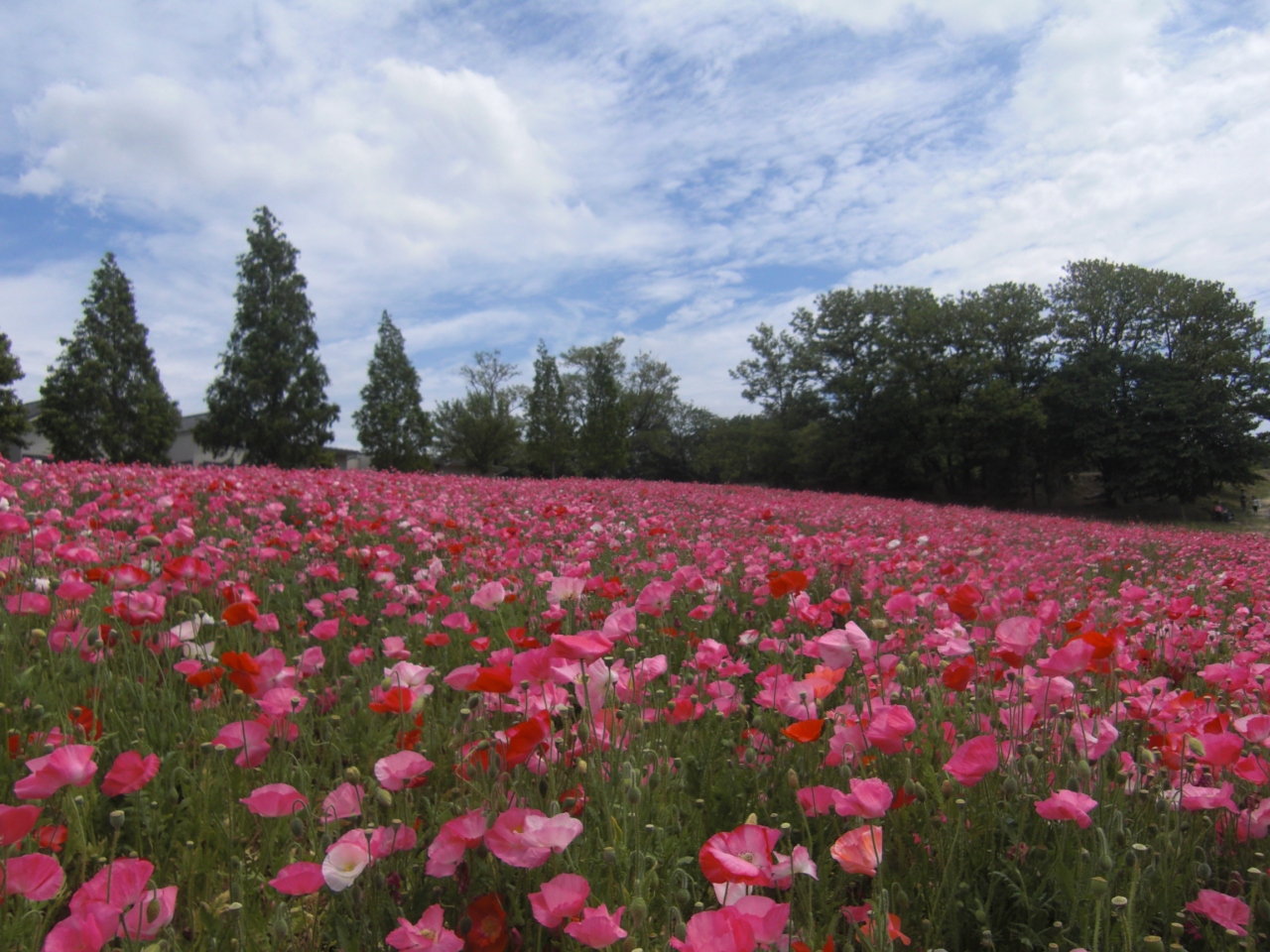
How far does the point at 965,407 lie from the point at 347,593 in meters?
35.6

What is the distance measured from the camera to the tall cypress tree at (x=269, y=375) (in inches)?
1356

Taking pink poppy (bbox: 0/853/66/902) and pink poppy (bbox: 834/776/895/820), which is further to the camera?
pink poppy (bbox: 834/776/895/820)

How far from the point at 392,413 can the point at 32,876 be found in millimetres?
42298

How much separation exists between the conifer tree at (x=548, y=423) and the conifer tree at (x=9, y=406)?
2516 centimetres

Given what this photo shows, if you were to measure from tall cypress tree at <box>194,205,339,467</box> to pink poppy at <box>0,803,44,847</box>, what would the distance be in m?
36.8

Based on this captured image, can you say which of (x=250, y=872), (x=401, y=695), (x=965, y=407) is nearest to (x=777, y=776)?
(x=401, y=695)

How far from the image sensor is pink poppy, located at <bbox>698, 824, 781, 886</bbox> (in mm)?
1076

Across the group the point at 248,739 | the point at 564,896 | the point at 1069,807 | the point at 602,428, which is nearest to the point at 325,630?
the point at 248,739

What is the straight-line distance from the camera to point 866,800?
1282 millimetres

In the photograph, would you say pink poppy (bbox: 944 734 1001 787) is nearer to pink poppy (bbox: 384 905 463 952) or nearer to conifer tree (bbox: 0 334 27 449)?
pink poppy (bbox: 384 905 463 952)

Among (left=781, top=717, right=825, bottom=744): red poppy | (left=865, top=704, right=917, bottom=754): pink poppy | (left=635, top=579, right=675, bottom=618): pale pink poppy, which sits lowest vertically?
(left=865, top=704, right=917, bottom=754): pink poppy

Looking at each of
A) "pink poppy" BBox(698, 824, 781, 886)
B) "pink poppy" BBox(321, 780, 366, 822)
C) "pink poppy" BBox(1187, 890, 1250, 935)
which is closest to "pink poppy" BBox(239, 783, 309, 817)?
"pink poppy" BBox(321, 780, 366, 822)

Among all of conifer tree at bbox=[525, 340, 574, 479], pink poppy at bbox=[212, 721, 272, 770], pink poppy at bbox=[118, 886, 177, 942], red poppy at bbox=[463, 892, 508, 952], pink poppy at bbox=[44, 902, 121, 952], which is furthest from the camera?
conifer tree at bbox=[525, 340, 574, 479]

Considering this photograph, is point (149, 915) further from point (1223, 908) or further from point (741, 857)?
point (1223, 908)
